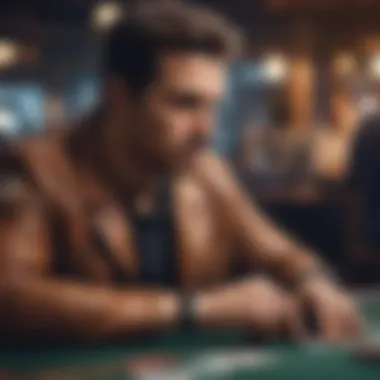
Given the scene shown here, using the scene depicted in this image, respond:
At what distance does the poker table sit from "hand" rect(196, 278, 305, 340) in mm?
21

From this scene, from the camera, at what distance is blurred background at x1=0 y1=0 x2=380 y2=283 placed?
1701mm

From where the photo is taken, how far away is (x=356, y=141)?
175cm

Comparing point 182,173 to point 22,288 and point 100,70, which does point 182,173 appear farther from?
point 22,288

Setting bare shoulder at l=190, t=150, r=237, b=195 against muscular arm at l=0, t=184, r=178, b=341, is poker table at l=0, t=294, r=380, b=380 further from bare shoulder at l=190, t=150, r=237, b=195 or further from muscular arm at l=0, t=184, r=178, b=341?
bare shoulder at l=190, t=150, r=237, b=195

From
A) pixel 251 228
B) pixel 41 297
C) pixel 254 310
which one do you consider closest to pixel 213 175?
pixel 251 228

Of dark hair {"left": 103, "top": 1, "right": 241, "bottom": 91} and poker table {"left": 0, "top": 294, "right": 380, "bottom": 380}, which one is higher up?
dark hair {"left": 103, "top": 1, "right": 241, "bottom": 91}

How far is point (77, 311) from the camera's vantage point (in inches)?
66.7

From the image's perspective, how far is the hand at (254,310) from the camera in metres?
1.72

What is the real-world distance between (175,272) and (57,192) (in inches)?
10.5

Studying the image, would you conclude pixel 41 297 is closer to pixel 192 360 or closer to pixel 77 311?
pixel 77 311

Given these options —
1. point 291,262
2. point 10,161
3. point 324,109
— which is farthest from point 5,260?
point 324,109

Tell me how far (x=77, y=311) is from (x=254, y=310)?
332 mm

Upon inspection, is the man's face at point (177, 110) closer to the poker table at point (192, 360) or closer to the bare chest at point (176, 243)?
the bare chest at point (176, 243)

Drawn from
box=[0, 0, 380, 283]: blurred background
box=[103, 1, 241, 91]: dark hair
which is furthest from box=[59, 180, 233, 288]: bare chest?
box=[103, 1, 241, 91]: dark hair
